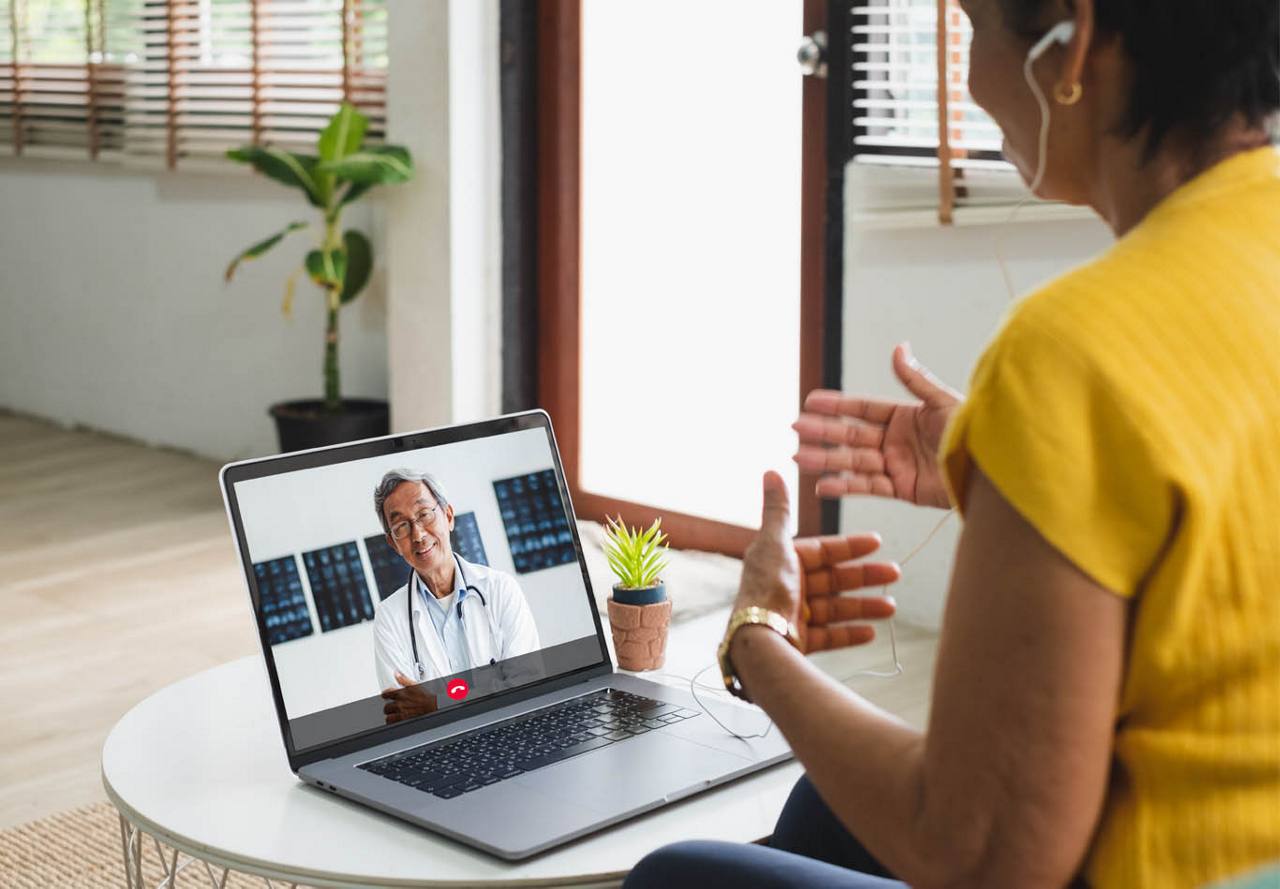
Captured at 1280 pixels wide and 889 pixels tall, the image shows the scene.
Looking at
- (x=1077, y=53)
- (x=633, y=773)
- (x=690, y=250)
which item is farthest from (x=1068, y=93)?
(x=690, y=250)

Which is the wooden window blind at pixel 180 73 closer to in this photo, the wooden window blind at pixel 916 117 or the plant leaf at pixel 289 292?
the plant leaf at pixel 289 292

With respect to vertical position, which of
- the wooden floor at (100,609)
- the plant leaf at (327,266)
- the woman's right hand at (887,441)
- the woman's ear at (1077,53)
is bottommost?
the wooden floor at (100,609)

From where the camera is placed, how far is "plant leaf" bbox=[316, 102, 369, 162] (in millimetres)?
3990

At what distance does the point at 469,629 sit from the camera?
1390 mm

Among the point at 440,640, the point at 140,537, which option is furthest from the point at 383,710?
the point at 140,537

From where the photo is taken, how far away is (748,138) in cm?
367

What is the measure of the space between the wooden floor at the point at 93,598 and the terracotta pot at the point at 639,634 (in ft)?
2.91

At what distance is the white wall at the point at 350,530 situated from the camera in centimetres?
130

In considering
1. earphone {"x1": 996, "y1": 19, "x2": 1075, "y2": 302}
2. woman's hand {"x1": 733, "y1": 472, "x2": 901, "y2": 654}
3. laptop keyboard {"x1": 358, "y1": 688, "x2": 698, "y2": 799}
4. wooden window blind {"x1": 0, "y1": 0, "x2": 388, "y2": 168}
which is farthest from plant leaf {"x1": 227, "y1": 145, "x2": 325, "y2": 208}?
earphone {"x1": 996, "y1": 19, "x2": 1075, "y2": 302}

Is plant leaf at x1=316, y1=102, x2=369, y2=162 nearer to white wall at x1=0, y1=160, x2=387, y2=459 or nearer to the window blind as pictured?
white wall at x1=0, y1=160, x2=387, y2=459

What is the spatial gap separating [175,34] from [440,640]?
3.85 metres

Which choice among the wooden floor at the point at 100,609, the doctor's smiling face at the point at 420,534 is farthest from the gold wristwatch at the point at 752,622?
the wooden floor at the point at 100,609

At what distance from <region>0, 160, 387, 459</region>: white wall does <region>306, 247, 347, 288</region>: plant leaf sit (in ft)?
1.20

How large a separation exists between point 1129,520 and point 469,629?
76 centimetres
